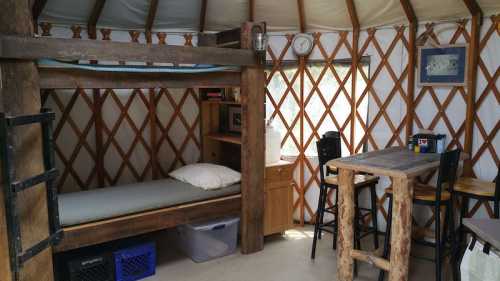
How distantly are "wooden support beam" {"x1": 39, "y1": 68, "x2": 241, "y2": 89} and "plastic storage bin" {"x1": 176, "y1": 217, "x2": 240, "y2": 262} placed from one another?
115 centimetres

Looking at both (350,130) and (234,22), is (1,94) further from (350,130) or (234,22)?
(350,130)

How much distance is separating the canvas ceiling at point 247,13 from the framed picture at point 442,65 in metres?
0.27

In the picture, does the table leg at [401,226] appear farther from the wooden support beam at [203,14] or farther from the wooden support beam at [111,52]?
the wooden support beam at [203,14]

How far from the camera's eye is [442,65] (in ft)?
11.8

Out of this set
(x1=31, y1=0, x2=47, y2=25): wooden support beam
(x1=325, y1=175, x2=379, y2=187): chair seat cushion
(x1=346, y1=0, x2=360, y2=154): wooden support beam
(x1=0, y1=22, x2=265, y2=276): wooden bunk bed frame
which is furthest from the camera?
(x1=346, y1=0, x2=360, y2=154): wooden support beam

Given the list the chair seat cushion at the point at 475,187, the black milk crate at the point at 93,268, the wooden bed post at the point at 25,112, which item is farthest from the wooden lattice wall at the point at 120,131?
the chair seat cushion at the point at 475,187

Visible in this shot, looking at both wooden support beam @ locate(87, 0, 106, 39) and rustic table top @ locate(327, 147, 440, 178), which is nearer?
rustic table top @ locate(327, 147, 440, 178)

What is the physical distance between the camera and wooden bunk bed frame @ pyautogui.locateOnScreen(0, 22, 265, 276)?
8.08 feet

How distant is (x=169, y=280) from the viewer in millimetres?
3109

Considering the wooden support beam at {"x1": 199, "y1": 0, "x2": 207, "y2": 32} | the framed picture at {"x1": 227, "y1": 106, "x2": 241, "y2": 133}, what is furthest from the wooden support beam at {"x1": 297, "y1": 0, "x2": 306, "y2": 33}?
the framed picture at {"x1": 227, "y1": 106, "x2": 241, "y2": 133}

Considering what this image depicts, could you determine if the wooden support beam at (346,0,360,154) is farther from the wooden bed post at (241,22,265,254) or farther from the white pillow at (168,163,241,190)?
the white pillow at (168,163,241,190)

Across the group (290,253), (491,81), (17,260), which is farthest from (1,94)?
(491,81)

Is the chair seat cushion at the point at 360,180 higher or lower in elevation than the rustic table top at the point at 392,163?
lower

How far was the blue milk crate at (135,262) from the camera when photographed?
3031mm
